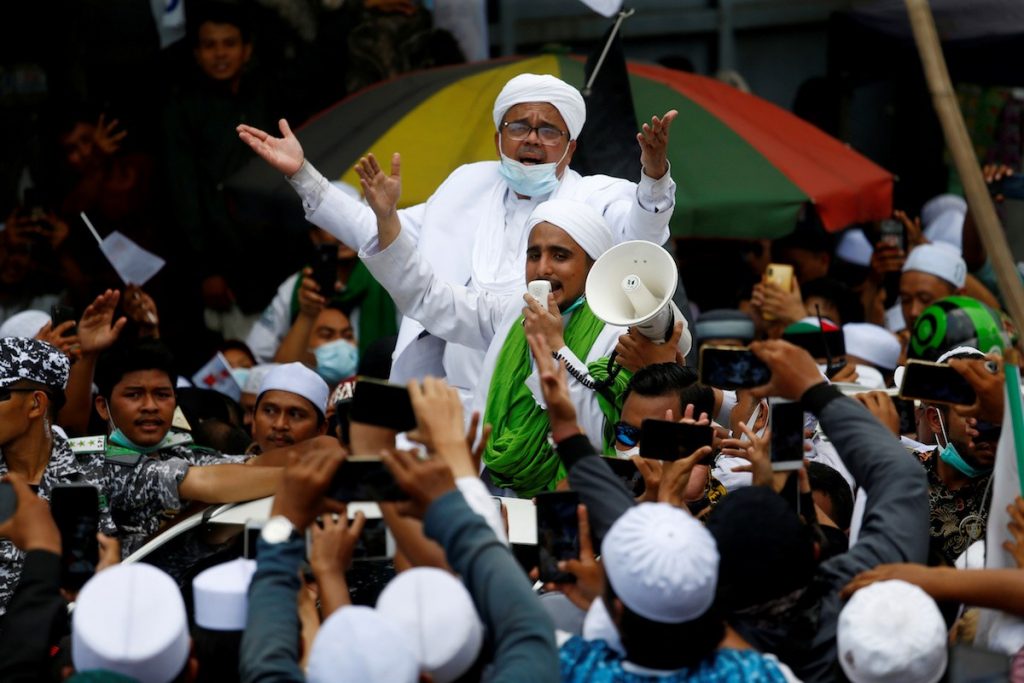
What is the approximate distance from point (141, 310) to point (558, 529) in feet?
13.8

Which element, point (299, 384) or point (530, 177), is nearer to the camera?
point (530, 177)

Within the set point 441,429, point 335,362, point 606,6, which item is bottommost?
point 335,362

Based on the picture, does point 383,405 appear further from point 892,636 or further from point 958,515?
point 958,515

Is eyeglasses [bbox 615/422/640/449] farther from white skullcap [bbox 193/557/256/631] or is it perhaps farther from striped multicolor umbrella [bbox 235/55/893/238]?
striped multicolor umbrella [bbox 235/55/893/238]

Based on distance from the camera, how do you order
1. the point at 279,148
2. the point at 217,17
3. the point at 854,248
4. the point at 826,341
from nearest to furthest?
1. the point at 826,341
2. the point at 279,148
3. the point at 217,17
4. the point at 854,248

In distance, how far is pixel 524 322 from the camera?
5383 millimetres

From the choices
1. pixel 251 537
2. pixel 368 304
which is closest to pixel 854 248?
pixel 368 304

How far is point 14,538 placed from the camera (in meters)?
3.68

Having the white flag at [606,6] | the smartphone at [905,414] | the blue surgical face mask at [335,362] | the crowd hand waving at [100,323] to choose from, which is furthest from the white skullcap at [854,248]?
the crowd hand waving at [100,323]

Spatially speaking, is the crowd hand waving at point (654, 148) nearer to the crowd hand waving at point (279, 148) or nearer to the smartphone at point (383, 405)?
the crowd hand waving at point (279, 148)

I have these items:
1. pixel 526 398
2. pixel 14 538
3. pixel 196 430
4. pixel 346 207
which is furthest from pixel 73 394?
pixel 14 538

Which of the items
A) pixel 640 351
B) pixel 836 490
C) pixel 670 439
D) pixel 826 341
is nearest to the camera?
pixel 670 439

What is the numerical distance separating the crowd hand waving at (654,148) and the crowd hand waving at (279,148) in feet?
4.23

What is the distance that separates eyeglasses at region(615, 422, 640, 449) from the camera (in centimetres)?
501
